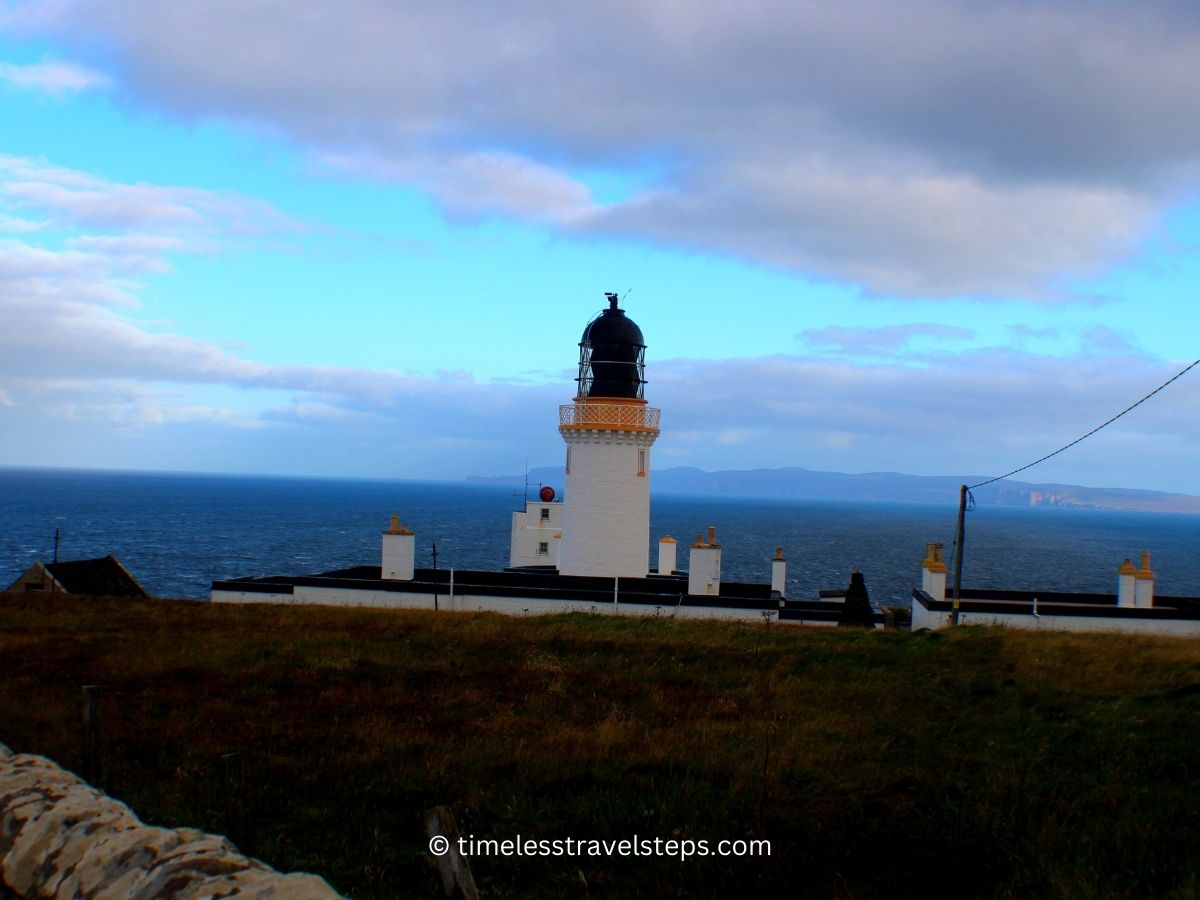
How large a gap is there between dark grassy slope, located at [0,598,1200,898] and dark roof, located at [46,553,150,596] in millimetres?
13164

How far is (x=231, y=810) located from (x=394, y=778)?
1684 millimetres

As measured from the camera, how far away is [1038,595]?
27531 mm

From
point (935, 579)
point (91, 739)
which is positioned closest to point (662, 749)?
point (91, 739)

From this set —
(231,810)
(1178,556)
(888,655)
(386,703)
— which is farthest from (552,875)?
(1178,556)

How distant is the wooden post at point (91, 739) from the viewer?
8.55 metres

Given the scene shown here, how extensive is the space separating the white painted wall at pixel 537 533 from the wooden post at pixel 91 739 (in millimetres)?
28154

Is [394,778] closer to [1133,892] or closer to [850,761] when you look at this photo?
[850,761]

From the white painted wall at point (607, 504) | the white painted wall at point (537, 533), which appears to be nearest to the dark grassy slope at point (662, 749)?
the white painted wall at point (607, 504)

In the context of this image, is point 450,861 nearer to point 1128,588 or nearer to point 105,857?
point 105,857

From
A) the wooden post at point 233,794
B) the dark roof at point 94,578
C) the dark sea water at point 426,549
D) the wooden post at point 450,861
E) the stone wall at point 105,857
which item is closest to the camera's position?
the stone wall at point 105,857

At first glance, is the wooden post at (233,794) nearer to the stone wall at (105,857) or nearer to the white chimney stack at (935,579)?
the stone wall at (105,857)

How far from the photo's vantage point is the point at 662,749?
10523 millimetres

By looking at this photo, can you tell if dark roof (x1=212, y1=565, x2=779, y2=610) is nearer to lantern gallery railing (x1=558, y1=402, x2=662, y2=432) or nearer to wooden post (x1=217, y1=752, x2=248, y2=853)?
lantern gallery railing (x1=558, y1=402, x2=662, y2=432)

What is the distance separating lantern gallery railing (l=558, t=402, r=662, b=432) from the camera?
3080cm
